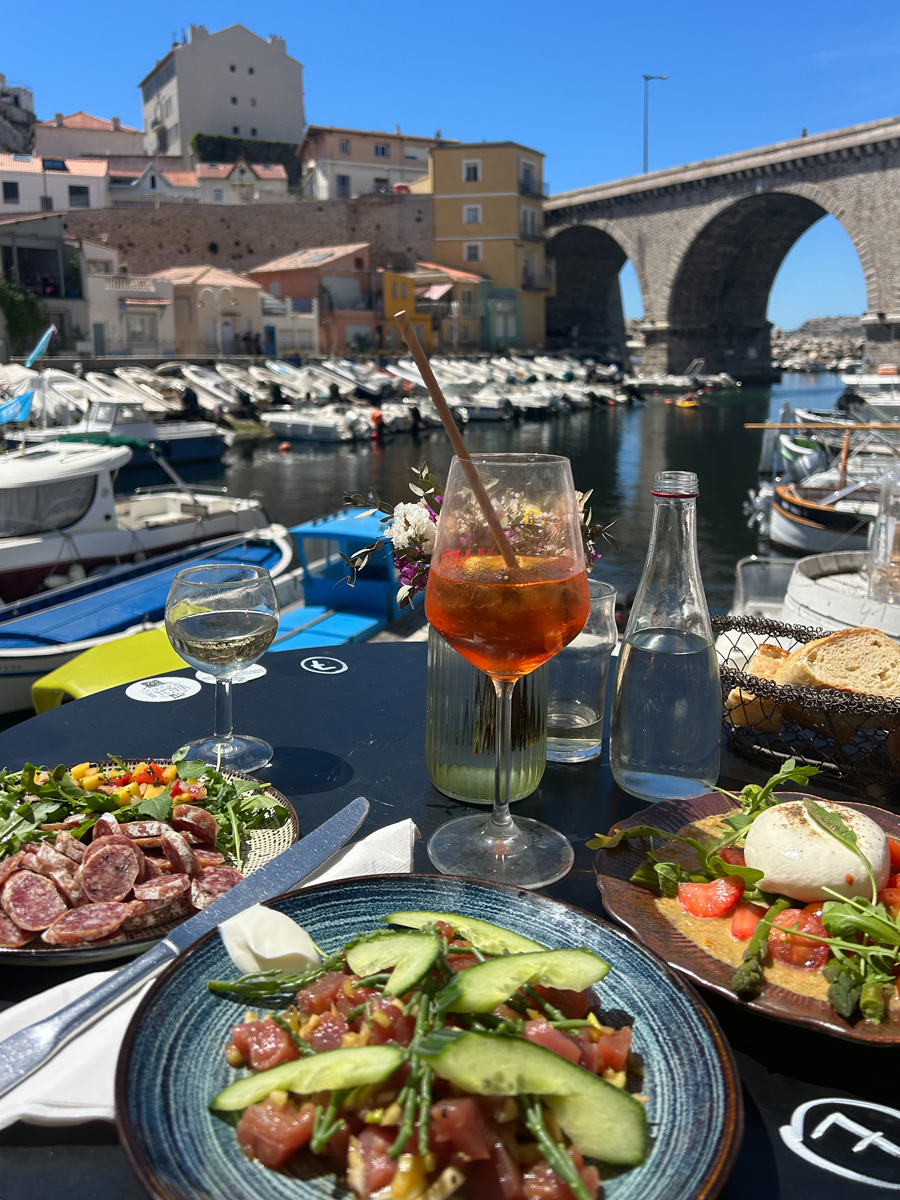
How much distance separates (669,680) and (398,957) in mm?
742

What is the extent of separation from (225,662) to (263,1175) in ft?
3.14

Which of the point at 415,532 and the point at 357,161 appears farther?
the point at 357,161

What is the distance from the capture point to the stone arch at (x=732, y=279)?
4522cm

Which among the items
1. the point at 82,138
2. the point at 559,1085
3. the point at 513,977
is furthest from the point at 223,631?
the point at 82,138

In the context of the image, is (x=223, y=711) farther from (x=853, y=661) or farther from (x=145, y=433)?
(x=145, y=433)

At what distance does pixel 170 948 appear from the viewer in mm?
992

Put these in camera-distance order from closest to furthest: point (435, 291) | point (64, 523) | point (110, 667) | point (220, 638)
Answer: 1. point (220, 638)
2. point (110, 667)
3. point (64, 523)
4. point (435, 291)

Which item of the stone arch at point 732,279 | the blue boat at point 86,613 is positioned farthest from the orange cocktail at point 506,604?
the stone arch at point 732,279

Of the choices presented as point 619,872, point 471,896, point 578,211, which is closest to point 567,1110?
point 471,896

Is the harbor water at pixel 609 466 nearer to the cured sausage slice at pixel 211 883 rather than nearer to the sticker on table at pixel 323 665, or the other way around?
the sticker on table at pixel 323 665

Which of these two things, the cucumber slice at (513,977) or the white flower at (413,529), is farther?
the white flower at (413,529)

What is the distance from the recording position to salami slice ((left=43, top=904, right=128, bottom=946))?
1054mm

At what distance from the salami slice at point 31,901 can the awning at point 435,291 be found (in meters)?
45.3

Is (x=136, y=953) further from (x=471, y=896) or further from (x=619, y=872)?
(x=619, y=872)
